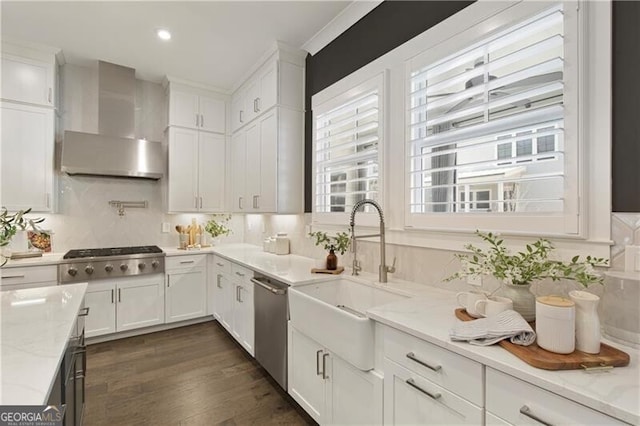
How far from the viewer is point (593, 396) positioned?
0.79 m

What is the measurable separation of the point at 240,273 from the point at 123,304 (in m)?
1.46

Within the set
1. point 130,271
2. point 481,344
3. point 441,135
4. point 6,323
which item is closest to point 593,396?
point 481,344

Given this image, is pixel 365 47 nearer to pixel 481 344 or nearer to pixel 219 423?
pixel 481 344

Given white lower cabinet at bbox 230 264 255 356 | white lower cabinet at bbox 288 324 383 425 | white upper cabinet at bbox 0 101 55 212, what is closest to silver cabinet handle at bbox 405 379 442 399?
white lower cabinet at bbox 288 324 383 425

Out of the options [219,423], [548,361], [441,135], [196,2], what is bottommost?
[219,423]

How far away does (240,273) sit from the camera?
295 centimetres

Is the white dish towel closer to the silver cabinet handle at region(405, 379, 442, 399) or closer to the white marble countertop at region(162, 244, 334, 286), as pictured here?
the silver cabinet handle at region(405, 379, 442, 399)

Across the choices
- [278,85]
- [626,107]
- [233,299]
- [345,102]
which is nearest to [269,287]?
[233,299]

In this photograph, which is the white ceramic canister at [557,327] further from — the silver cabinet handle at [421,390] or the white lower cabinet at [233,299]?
the white lower cabinet at [233,299]

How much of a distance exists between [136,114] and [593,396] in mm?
4701

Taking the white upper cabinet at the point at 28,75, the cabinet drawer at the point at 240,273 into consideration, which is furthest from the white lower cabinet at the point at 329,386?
the white upper cabinet at the point at 28,75

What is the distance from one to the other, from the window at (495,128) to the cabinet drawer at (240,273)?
5.12ft

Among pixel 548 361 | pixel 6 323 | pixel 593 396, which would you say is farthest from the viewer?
pixel 6 323

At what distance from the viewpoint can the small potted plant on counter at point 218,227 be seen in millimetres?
4138
